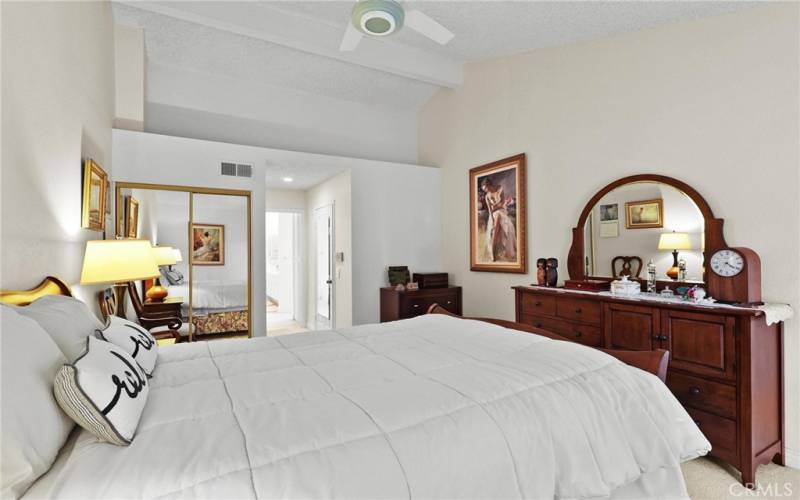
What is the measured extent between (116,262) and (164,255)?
4.31 feet

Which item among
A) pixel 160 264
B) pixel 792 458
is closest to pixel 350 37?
pixel 160 264

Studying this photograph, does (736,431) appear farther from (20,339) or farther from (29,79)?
(29,79)

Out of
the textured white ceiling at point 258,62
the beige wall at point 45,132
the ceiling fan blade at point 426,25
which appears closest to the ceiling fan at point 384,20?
the ceiling fan blade at point 426,25

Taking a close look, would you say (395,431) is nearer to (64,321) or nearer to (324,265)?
(64,321)

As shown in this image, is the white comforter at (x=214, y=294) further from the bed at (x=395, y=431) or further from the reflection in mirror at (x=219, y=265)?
the bed at (x=395, y=431)

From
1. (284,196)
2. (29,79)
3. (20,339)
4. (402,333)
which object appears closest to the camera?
(20,339)

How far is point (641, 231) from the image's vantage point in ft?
9.66

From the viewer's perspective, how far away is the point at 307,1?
10.9 ft

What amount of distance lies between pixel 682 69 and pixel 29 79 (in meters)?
3.78

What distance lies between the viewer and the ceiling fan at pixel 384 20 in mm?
2184

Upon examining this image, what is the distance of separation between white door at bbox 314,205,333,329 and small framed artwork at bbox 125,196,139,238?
2.29 meters

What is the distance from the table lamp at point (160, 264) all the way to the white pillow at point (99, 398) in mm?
2794

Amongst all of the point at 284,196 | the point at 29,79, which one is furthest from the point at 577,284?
the point at 284,196

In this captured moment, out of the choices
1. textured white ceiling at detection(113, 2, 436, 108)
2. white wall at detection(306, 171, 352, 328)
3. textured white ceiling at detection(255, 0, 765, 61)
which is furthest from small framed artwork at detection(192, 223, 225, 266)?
textured white ceiling at detection(255, 0, 765, 61)
